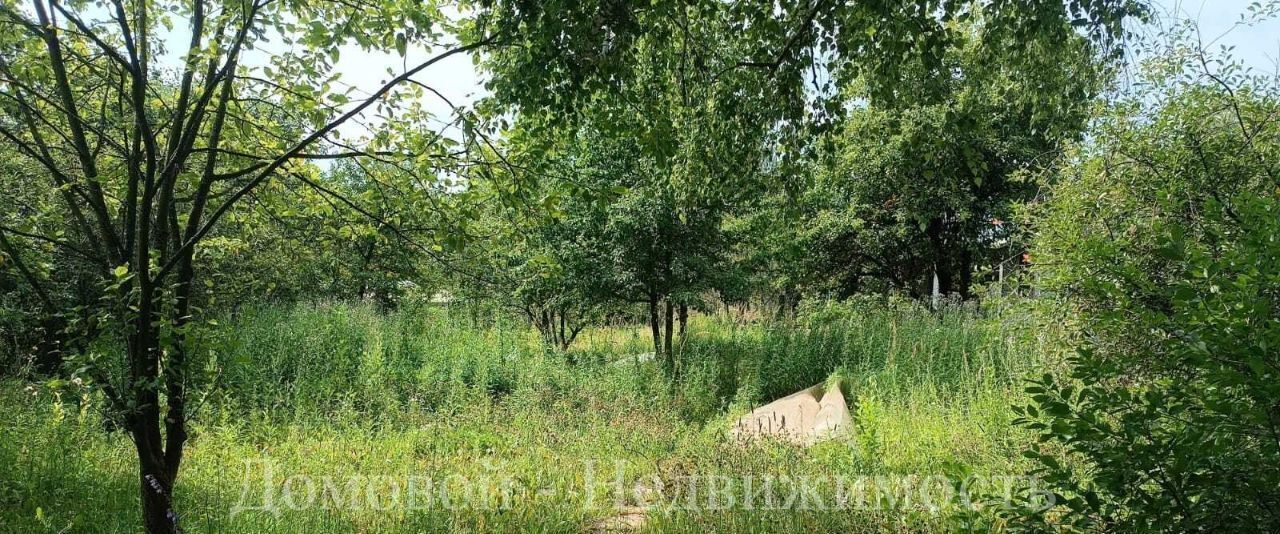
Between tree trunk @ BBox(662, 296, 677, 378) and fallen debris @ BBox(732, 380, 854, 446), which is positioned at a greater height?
tree trunk @ BBox(662, 296, 677, 378)

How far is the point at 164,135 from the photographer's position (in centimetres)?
329

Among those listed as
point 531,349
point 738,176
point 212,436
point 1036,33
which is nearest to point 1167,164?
point 1036,33

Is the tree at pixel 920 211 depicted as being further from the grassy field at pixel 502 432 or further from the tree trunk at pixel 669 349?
the grassy field at pixel 502 432

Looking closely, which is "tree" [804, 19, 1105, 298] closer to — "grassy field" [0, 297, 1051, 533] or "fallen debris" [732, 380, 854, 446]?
"grassy field" [0, 297, 1051, 533]

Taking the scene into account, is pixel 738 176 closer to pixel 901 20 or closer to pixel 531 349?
pixel 901 20

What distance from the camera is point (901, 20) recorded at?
2.62 meters

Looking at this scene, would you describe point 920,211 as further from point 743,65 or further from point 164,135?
point 164,135

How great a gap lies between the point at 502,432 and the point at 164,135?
3.12 m

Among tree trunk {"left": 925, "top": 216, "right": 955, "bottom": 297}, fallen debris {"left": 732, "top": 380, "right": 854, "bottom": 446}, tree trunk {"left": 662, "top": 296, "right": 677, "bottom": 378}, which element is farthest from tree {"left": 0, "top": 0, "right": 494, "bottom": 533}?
tree trunk {"left": 925, "top": 216, "right": 955, "bottom": 297}

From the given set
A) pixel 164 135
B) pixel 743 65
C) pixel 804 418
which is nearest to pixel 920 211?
pixel 804 418

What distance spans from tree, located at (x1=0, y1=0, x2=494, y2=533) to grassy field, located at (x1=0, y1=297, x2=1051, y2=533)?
27 centimetres

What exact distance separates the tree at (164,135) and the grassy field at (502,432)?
27 cm

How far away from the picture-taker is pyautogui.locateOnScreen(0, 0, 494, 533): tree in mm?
2404

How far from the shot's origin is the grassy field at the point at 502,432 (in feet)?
11.4
